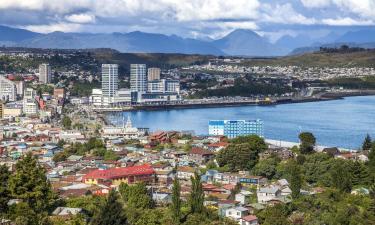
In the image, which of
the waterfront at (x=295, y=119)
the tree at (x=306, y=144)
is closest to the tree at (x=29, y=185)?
the tree at (x=306, y=144)

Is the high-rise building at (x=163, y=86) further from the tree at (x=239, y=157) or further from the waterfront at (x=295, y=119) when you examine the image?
the tree at (x=239, y=157)

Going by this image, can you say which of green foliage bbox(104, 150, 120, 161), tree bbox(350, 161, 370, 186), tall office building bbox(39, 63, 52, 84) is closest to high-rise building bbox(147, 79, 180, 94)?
tall office building bbox(39, 63, 52, 84)

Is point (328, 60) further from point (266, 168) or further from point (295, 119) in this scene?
point (266, 168)

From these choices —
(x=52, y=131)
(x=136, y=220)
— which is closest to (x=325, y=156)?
(x=136, y=220)

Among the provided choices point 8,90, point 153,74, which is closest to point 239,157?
point 8,90

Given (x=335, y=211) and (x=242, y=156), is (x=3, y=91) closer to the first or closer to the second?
(x=242, y=156)

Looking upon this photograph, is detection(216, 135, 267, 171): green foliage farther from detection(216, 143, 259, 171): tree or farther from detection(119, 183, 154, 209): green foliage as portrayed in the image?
detection(119, 183, 154, 209): green foliage
